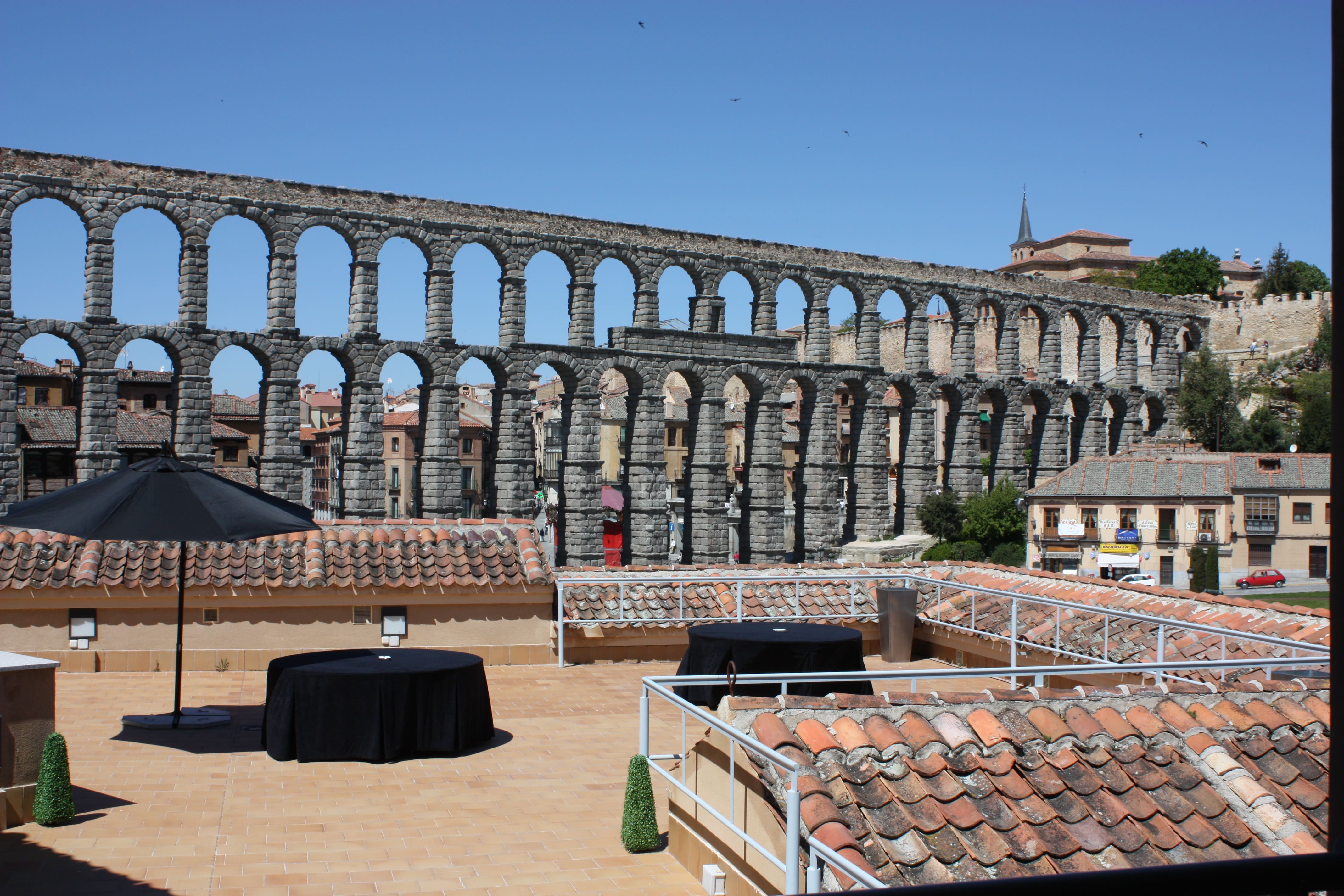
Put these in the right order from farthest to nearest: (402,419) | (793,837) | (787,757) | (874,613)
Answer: (402,419)
(874,613)
(787,757)
(793,837)

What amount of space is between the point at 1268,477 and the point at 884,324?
33.9 m

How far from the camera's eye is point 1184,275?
8106cm

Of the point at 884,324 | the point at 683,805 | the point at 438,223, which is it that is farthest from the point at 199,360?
the point at 884,324

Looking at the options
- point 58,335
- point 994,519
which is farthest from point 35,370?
point 994,519

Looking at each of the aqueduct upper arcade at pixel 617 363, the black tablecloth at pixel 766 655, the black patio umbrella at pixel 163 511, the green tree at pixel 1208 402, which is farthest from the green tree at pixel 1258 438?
the black patio umbrella at pixel 163 511

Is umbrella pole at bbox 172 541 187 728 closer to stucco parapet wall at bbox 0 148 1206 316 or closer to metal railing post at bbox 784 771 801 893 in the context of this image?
metal railing post at bbox 784 771 801 893

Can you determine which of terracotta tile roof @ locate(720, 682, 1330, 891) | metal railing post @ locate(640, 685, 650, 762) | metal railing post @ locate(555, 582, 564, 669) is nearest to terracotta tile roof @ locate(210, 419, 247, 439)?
metal railing post @ locate(555, 582, 564, 669)

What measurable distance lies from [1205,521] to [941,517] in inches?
381

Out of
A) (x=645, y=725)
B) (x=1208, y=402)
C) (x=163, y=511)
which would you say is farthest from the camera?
(x=1208, y=402)

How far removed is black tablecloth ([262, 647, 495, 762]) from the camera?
1057 cm

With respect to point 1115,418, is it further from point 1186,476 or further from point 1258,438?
point 1186,476

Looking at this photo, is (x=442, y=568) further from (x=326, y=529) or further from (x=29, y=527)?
(x=29, y=527)

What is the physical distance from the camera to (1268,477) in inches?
1781

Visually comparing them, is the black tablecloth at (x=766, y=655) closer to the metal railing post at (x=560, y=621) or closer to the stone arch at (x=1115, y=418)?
the metal railing post at (x=560, y=621)
